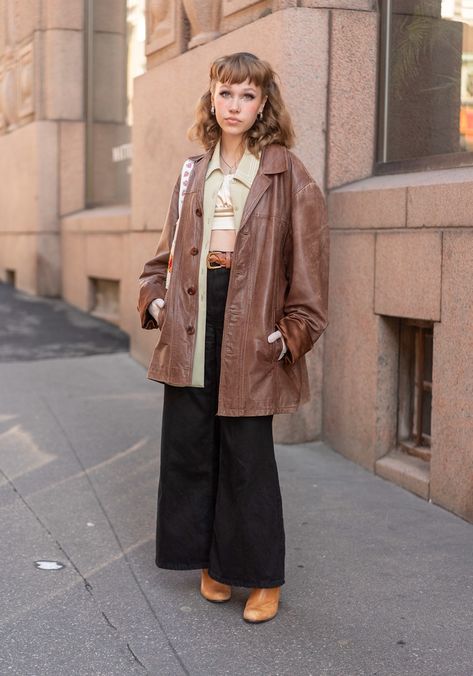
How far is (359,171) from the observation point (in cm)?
612

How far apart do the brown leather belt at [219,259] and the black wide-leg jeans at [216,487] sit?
20 millimetres

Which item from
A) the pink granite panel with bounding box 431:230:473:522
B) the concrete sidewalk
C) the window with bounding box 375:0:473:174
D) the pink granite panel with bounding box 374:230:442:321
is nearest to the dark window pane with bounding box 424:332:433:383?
the pink granite panel with bounding box 374:230:442:321

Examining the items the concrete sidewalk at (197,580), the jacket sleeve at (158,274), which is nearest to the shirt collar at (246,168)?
the jacket sleeve at (158,274)

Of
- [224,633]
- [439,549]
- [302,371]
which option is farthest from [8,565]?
[439,549]

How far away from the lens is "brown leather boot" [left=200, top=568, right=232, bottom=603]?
3.91 m

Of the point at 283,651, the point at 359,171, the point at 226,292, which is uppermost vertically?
the point at 359,171

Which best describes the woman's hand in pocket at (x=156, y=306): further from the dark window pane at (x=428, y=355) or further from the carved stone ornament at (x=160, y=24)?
the carved stone ornament at (x=160, y=24)

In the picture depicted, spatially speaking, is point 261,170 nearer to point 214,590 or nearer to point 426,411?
point 214,590

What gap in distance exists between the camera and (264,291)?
3652mm

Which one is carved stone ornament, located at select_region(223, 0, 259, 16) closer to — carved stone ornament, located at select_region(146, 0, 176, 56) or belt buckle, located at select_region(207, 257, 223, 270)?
carved stone ornament, located at select_region(146, 0, 176, 56)

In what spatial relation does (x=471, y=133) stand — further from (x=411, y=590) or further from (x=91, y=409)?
(x=91, y=409)

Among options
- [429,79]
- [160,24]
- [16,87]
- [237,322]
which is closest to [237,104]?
[237,322]

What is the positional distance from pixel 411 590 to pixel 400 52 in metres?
3.21

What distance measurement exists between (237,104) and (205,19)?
152 inches
